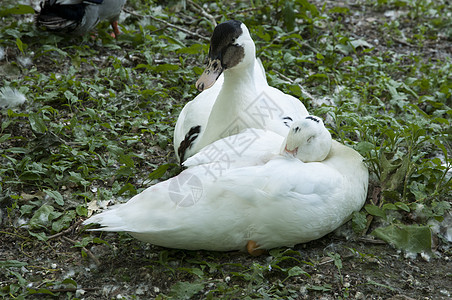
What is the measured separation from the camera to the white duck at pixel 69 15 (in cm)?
498

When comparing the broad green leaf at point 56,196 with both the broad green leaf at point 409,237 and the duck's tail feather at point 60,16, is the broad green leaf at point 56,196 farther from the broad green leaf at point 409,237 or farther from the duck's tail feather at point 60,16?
the duck's tail feather at point 60,16

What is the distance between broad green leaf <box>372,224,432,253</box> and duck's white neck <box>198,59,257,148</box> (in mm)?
1041

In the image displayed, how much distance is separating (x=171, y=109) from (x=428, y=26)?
3199 millimetres

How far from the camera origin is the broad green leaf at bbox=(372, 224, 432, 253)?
10.0ft

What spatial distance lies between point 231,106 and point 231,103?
0.7 inches

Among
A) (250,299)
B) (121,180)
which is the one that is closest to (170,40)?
(121,180)

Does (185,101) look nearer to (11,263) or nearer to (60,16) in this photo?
(60,16)

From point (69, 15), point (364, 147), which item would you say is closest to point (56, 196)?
point (364, 147)

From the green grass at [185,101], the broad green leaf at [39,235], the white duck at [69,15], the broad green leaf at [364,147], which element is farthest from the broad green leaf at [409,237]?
the white duck at [69,15]

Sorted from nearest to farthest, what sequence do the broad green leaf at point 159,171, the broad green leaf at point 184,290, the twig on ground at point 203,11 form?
the broad green leaf at point 184,290, the broad green leaf at point 159,171, the twig on ground at point 203,11

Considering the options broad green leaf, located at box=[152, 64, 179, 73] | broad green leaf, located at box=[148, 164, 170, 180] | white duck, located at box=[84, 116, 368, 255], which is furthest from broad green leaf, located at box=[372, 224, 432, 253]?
broad green leaf, located at box=[152, 64, 179, 73]

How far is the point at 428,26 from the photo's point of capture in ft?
19.9

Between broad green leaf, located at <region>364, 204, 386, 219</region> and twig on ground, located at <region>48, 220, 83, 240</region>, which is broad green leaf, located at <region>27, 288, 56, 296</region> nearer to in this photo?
twig on ground, located at <region>48, 220, 83, 240</region>

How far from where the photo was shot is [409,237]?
3.07m
